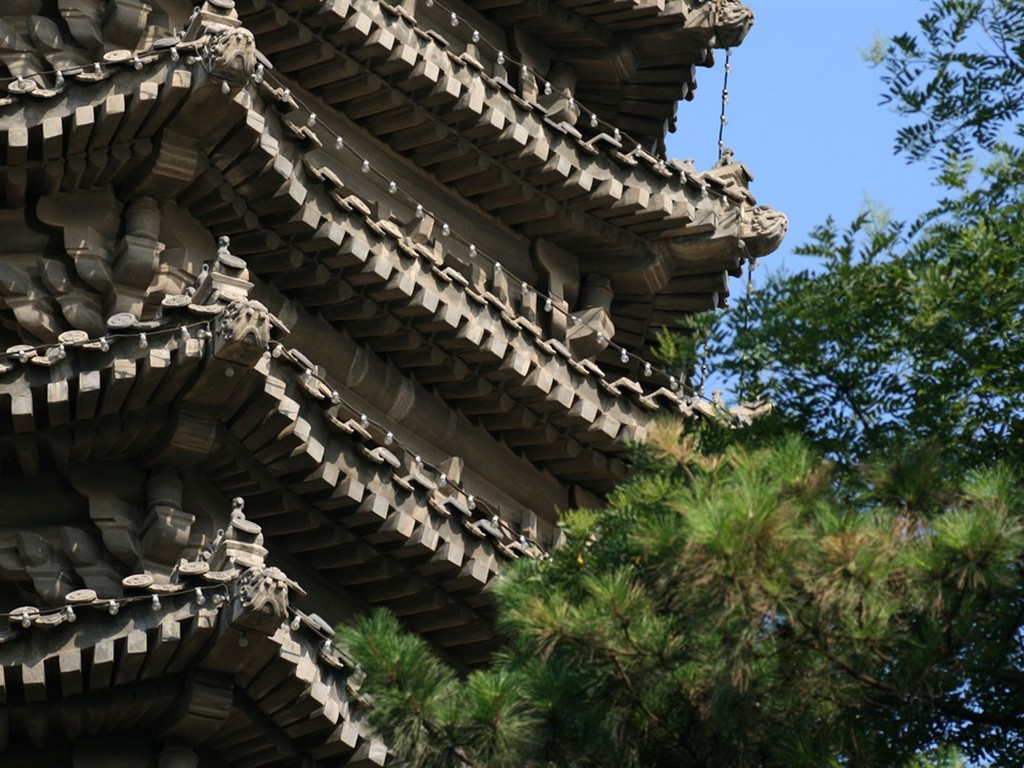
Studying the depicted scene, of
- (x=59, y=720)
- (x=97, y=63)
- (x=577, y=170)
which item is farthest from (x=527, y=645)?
(x=577, y=170)

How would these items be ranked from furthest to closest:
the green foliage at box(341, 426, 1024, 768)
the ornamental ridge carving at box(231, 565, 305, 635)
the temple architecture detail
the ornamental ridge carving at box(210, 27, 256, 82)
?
the ornamental ridge carving at box(210, 27, 256, 82)
the temple architecture detail
the ornamental ridge carving at box(231, 565, 305, 635)
the green foliage at box(341, 426, 1024, 768)

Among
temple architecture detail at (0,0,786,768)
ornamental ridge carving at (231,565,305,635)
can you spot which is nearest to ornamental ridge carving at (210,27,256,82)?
temple architecture detail at (0,0,786,768)

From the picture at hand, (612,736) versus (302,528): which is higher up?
(302,528)

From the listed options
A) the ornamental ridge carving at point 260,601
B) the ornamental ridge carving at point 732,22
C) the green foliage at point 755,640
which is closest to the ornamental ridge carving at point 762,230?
the ornamental ridge carving at point 732,22

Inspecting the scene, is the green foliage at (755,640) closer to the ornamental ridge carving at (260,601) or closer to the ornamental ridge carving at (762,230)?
the ornamental ridge carving at (260,601)

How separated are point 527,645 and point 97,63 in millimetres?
10710

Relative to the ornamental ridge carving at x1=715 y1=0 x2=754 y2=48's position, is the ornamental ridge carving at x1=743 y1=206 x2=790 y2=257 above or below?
below

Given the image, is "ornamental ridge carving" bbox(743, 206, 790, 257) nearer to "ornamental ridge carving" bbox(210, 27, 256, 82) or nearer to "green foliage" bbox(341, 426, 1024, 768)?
"ornamental ridge carving" bbox(210, 27, 256, 82)

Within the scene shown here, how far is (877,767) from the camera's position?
66.4 feet

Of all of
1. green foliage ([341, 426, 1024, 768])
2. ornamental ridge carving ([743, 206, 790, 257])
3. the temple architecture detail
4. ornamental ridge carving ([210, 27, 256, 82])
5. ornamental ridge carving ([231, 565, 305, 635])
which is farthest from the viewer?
ornamental ridge carving ([743, 206, 790, 257])

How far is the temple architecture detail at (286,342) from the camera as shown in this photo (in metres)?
27.2

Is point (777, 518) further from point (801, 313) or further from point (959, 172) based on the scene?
point (959, 172)

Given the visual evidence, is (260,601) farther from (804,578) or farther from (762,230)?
(762,230)

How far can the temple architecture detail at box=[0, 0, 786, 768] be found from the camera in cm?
2716
